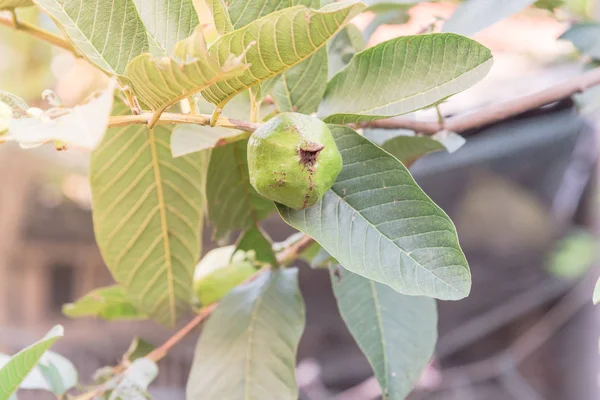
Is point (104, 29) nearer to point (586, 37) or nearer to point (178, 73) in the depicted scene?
point (178, 73)

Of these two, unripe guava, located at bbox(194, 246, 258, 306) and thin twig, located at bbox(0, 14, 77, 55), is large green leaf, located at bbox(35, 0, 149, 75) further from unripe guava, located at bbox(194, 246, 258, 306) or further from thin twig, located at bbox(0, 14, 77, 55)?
unripe guava, located at bbox(194, 246, 258, 306)

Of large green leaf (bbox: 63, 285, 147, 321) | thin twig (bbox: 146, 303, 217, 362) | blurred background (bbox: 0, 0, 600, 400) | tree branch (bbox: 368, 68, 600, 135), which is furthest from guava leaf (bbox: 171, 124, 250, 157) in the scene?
blurred background (bbox: 0, 0, 600, 400)

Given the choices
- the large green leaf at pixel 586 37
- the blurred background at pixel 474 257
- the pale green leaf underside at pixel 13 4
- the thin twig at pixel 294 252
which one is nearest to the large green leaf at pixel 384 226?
the thin twig at pixel 294 252

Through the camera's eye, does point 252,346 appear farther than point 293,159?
Yes

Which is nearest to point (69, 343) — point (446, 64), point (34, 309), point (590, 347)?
point (34, 309)

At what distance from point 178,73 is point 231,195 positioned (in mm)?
333

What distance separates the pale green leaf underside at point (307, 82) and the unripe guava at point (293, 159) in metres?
0.12

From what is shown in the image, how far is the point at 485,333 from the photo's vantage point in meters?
2.81

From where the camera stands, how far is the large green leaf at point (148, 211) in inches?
25.9

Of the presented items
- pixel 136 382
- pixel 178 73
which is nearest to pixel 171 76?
pixel 178 73

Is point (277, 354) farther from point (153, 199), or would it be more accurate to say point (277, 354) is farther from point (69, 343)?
point (69, 343)

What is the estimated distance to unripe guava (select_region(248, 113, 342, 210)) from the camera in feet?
1.32

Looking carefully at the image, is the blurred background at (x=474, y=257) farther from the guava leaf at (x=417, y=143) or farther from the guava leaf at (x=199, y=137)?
the guava leaf at (x=199, y=137)

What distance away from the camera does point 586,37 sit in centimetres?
91
